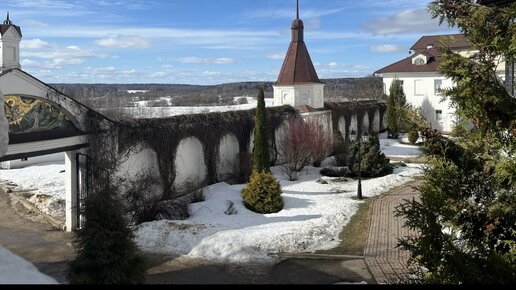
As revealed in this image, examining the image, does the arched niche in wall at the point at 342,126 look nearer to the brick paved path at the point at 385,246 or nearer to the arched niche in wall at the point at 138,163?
the brick paved path at the point at 385,246

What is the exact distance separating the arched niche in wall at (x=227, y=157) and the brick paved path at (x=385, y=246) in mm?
7116

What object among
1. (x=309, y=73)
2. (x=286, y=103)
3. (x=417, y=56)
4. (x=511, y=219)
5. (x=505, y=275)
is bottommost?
(x=505, y=275)

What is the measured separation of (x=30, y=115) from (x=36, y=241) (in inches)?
154

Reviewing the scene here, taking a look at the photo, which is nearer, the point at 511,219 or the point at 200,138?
the point at 511,219

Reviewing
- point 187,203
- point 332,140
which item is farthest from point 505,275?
point 332,140

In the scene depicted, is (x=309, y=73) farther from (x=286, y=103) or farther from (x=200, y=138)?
(x=200, y=138)

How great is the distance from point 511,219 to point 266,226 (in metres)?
10.3

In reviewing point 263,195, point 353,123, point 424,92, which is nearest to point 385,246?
point 263,195

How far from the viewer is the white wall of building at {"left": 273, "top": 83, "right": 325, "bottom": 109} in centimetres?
2848

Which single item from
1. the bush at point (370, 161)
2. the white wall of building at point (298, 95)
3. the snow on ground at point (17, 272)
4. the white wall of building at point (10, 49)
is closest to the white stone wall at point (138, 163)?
the white wall of building at point (10, 49)

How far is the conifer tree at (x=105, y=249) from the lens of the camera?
9.32 m

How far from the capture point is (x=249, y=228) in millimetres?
15016

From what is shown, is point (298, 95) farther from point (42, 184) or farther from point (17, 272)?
point (17, 272)

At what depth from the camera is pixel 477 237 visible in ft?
18.9
